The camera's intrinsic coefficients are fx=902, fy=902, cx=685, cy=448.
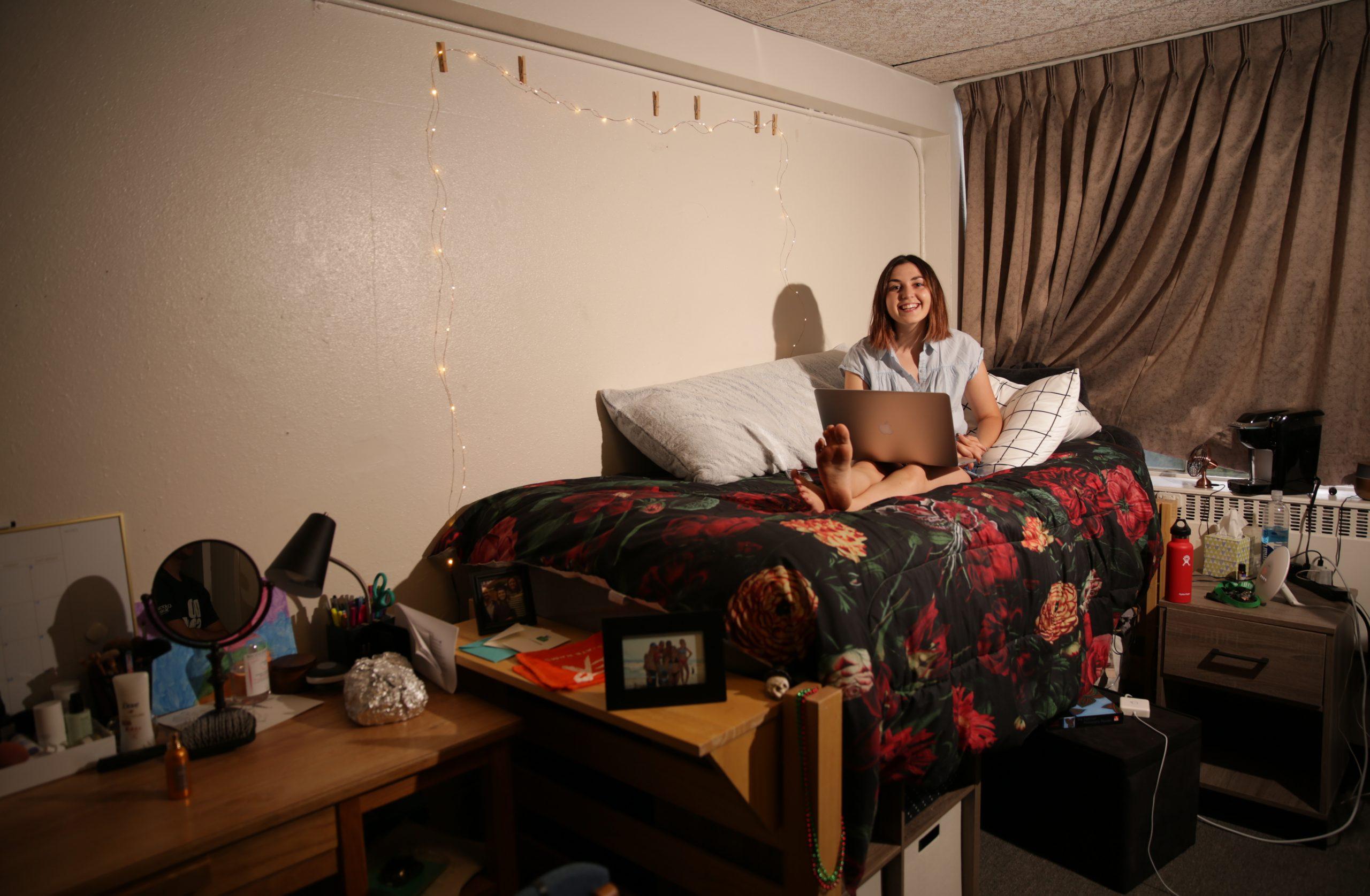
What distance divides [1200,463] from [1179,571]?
86cm

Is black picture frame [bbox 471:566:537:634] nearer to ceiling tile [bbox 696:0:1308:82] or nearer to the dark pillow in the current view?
ceiling tile [bbox 696:0:1308:82]

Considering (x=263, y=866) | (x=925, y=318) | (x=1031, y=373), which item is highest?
(x=925, y=318)

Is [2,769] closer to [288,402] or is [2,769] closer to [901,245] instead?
[288,402]

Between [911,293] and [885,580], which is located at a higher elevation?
[911,293]

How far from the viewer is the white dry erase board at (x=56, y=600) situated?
161cm

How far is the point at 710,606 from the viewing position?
1.64m

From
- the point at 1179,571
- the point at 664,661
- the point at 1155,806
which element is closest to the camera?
the point at 664,661

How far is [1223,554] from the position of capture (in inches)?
108

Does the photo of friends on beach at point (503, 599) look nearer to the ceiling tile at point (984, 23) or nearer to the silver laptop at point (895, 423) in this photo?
the silver laptop at point (895, 423)

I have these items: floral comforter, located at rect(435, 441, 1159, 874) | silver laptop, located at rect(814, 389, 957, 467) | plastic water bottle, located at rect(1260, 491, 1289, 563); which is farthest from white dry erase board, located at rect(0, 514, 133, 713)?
plastic water bottle, located at rect(1260, 491, 1289, 563)

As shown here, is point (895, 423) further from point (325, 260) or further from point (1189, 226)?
point (1189, 226)

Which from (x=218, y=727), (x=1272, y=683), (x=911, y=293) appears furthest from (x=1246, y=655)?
(x=218, y=727)

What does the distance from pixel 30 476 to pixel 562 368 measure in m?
1.28

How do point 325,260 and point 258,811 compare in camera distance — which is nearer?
point 258,811
